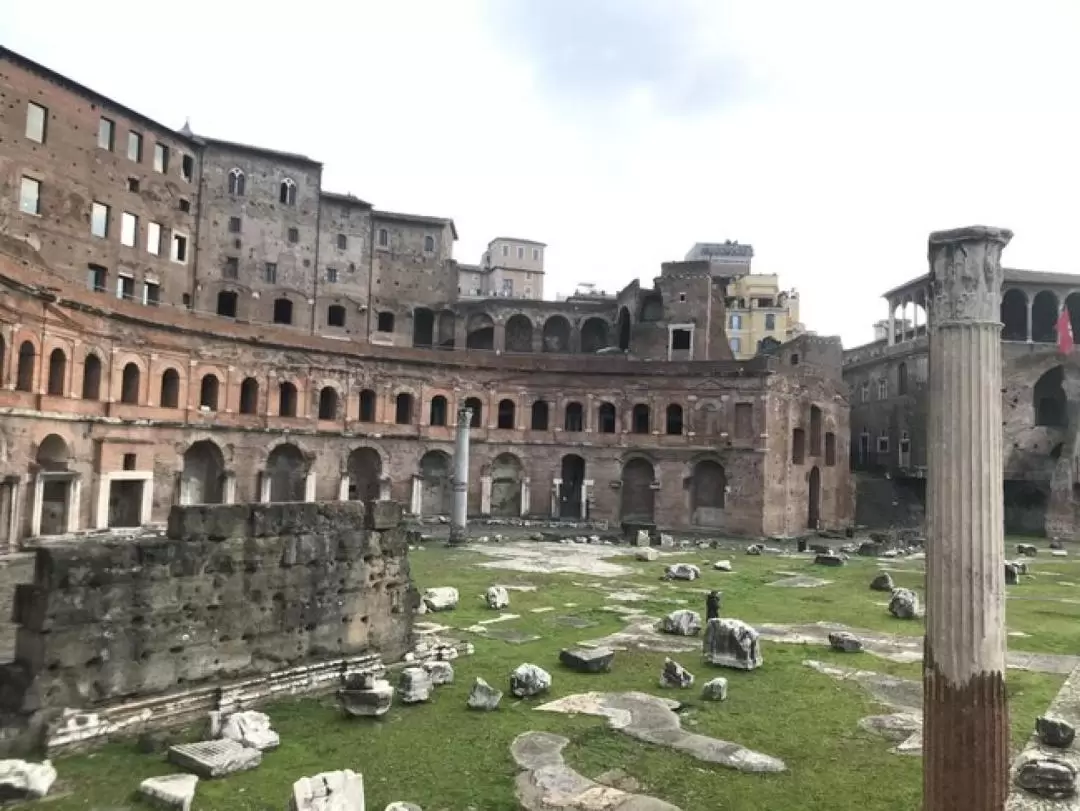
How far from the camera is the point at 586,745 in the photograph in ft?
29.3

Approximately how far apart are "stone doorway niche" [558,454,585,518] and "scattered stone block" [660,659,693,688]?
1111 inches

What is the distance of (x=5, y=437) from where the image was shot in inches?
889

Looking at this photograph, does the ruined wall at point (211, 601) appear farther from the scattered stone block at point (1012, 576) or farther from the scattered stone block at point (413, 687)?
the scattered stone block at point (1012, 576)

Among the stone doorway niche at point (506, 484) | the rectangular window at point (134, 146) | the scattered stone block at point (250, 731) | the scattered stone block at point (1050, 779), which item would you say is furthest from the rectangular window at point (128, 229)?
the scattered stone block at point (1050, 779)

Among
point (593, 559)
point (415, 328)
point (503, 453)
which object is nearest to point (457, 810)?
point (593, 559)

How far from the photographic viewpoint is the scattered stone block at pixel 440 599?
16.5 meters

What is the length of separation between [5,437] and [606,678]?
64.1 feet

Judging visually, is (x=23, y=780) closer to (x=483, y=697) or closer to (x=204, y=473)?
(x=483, y=697)

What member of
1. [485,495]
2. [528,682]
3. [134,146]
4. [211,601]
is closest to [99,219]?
[134,146]

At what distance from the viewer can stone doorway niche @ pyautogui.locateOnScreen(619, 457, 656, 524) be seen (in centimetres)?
3891

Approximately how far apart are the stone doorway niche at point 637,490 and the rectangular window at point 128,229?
2484 cm

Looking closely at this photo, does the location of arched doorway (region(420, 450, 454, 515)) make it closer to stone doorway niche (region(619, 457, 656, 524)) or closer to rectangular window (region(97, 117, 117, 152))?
stone doorway niche (region(619, 457, 656, 524))

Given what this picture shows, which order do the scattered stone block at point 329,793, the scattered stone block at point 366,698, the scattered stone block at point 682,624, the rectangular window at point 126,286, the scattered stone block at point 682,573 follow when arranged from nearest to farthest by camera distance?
the scattered stone block at point 329,793, the scattered stone block at point 366,698, the scattered stone block at point 682,624, the scattered stone block at point 682,573, the rectangular window at point 126,286

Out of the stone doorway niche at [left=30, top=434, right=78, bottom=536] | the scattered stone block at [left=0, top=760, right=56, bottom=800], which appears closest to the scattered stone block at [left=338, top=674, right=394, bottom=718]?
the scattered stone block at [left=0, top=760, right=56, bottom=800]
